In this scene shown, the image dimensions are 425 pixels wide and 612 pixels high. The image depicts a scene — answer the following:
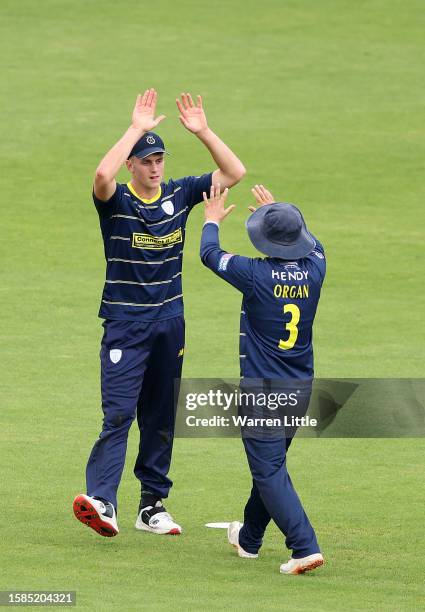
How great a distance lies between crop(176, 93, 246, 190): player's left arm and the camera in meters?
9.55

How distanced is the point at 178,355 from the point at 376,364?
4810mm

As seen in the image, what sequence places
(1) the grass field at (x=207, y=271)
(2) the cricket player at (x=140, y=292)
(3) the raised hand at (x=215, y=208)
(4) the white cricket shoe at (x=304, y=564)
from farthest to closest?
1. (2) the cricket player at (x=140, y=292)
2. (3) the raised hand at (x=215, y=208)
3. (1) the grass field at (x=207, y=271)
4. (4) the white cricket shoe at (x=304, y=564)

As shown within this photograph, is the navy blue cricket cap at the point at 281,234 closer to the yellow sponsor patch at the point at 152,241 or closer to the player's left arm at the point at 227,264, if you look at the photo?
the player's left arm at the point at 227,264

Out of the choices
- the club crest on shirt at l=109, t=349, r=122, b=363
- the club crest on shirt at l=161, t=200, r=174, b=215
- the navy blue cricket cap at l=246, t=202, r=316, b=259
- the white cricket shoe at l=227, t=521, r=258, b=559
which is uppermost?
the navy blue cricket cap at l=246, t=202, r=316, b=259

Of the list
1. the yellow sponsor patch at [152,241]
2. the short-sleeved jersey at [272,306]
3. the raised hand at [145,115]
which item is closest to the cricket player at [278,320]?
the short-sleeved jersey at [272,306]

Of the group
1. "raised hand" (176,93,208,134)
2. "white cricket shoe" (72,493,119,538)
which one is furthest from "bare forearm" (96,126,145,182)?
"white cricket shoe" (72,493,119,538)

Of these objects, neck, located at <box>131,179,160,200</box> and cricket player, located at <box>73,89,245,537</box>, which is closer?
cricket player, located at <box>73,89,245,537</box>

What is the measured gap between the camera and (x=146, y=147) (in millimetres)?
9375

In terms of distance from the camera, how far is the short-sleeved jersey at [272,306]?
8.59m

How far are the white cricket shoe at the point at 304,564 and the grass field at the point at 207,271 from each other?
0.26ft

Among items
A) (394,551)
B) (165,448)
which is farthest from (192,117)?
(394,551)

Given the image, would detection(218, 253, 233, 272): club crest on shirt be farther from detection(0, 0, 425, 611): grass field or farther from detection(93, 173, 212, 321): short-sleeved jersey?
detection(0, 0, 425, 611): grass field

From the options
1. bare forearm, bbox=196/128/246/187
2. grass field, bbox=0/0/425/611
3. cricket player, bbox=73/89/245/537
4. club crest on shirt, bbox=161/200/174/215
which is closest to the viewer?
grass field, bbox=0/0/425/611

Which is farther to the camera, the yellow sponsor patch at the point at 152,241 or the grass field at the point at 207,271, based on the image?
the yellow sponsor patch at the point at 152,241
